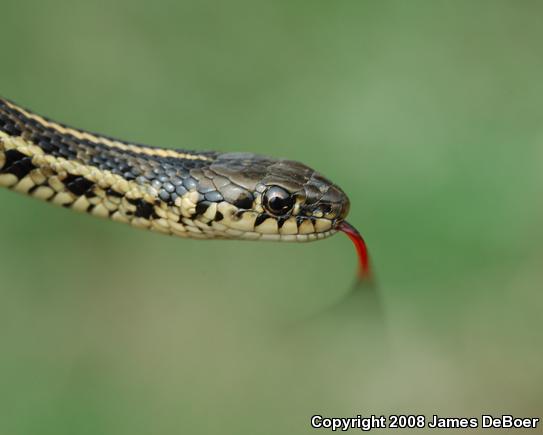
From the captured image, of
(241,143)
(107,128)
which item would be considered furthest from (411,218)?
(107,128)

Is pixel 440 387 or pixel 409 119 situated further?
pixel 409 119

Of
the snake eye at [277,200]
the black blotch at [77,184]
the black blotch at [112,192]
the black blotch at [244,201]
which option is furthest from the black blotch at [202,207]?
the black blotch at [77,184]

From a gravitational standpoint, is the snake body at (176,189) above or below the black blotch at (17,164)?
above

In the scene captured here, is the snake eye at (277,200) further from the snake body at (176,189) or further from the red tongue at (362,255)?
the red tongue at (362,255)

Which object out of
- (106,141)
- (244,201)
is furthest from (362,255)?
(106,141)

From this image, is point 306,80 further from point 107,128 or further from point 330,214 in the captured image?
point 330,214

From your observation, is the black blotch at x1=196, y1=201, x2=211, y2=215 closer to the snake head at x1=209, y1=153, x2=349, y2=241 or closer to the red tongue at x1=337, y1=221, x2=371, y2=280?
the snake head at x1=209, y1=153, x2=349, y2=241

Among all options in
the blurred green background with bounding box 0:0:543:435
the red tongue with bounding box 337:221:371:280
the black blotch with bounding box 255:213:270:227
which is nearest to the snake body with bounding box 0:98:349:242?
the black blotch with bounding box 255:213:270:227

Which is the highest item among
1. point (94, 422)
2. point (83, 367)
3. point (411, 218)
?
point (411, 218)
